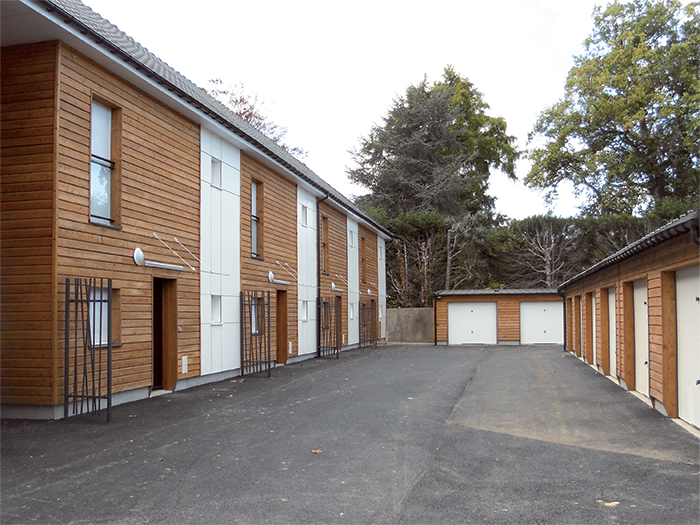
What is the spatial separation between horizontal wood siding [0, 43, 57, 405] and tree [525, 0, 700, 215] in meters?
27.4

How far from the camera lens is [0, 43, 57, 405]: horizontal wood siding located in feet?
25.3

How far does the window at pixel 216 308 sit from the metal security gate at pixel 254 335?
78cm

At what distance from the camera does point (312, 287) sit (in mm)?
18812

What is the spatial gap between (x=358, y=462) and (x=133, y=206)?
19.8ft

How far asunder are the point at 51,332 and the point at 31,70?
354 centimetres

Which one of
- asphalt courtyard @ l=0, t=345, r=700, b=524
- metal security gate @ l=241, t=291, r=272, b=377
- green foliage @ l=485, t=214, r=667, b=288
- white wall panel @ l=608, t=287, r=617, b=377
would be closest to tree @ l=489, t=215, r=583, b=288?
green foliage @ l=485, t=214, r=667, b=288

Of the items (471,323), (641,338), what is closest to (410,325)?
(471,323)

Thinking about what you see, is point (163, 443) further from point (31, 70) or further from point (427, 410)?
point (31, 70)

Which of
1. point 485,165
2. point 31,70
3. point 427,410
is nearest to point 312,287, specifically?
point 427,410

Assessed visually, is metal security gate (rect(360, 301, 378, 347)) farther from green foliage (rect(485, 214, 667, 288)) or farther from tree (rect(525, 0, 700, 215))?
tree (rect(525, 0, 700, 215))

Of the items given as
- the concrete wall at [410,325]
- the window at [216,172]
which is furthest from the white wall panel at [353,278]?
the window at [216,172]

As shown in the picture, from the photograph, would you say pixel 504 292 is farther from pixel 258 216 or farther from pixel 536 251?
pixel 258 216

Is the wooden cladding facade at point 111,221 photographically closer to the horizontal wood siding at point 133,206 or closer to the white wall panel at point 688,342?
the horizontal wood siding at point 133,206

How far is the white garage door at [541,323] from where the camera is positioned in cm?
2634
